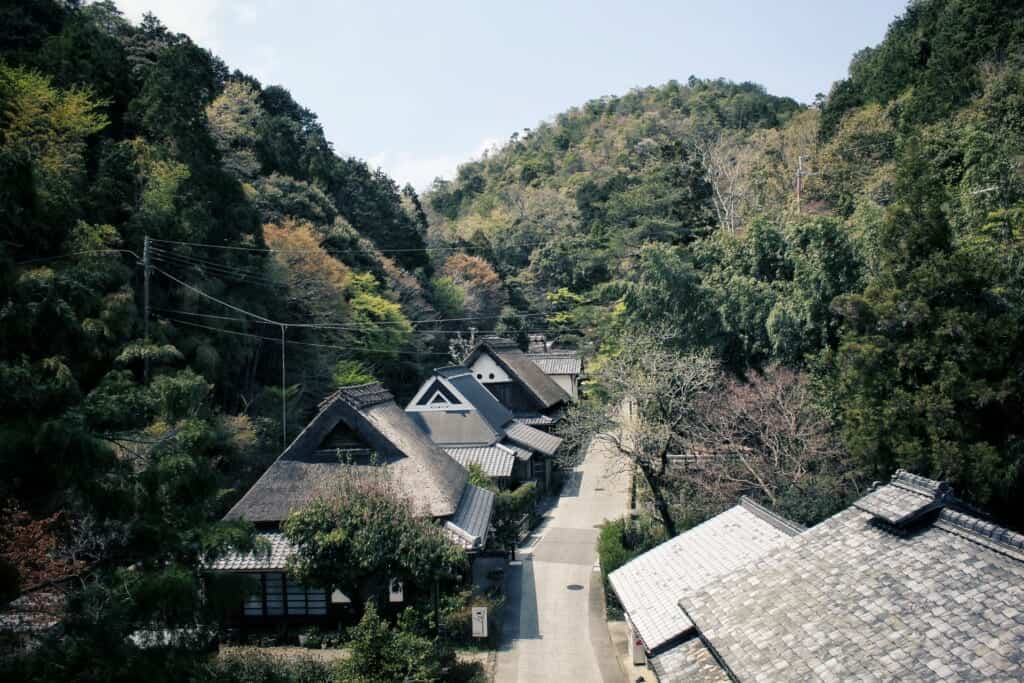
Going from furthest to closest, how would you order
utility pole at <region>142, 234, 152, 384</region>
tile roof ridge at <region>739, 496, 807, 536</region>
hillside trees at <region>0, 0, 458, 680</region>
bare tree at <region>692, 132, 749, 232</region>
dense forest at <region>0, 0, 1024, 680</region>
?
bare tree at <region>692, 132, 749, 232</region>, utility pole at <region>142, 234, 152, 384</region>, tile roof ridge at <region>739, 496, 807, 536</region>, dense forest at <region>0, 0, 1024, 680</region>, hillside trees at <region>0, 0, 458, 680</region>

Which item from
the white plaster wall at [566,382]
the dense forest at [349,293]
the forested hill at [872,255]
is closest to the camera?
the dense forest at [349,293]

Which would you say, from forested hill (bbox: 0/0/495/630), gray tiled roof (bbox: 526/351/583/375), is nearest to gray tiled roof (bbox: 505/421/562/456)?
forested hill (bbox: 0/0/495/630)

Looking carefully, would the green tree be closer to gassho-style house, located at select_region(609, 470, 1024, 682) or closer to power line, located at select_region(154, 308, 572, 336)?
gassho-style house, located at select_region(609, 470, 1024, 682)

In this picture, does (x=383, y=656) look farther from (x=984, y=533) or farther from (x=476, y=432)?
(x=476, y=432)

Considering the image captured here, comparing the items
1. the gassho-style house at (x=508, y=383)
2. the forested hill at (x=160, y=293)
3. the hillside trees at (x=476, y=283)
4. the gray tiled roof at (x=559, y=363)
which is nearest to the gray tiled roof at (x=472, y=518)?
the forested hill at (x=160, y=293)

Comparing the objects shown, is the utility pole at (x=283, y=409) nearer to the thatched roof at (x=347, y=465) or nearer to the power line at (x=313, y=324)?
the power line at (x=313, y=324)

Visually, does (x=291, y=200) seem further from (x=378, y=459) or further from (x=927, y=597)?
(x=927, y=597)
